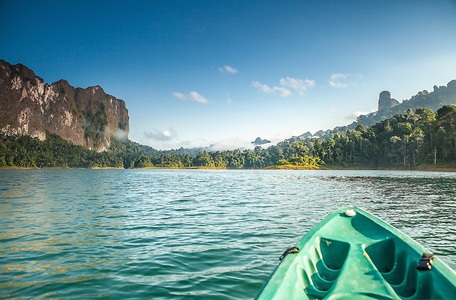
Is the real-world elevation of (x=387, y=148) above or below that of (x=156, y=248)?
above

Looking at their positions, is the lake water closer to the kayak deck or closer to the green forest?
the kayak deck

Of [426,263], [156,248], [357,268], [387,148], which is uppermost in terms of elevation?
[387,148]

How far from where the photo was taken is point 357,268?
4.43 m

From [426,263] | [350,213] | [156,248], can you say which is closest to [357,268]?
[426,263]

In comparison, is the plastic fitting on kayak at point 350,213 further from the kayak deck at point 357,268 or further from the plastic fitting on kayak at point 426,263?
the plastic fitting on kayak at point 426,263

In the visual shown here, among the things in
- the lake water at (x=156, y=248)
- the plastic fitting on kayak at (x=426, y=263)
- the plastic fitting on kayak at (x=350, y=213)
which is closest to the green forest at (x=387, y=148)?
the lake water at (x=156, y=248)

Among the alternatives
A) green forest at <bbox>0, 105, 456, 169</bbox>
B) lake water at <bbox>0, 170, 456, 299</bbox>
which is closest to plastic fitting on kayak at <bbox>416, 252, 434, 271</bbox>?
lake water at <bbox>0, 170, 456, 299</bbox>

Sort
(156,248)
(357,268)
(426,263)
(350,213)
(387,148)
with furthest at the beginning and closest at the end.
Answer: (387,148), (156,248), (350,213), (357,268), (426,263)

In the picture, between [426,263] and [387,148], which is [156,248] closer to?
[426,263]

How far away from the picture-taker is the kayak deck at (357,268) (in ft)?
11.5

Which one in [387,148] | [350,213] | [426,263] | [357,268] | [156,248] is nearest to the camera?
[426,263]

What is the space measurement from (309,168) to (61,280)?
157455mm

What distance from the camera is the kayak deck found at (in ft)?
11.5

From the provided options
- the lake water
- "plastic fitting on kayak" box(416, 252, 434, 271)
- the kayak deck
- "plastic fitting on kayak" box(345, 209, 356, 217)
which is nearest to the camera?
the kayak deck
